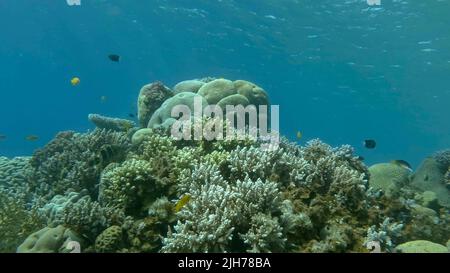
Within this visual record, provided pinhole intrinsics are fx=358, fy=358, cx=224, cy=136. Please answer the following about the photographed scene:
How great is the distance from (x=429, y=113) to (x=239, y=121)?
60.0m

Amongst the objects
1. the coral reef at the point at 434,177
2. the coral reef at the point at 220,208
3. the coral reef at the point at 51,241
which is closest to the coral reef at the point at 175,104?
the coral reef at the point at 220,208

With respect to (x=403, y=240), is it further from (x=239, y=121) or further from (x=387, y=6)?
(x=387, y=6)

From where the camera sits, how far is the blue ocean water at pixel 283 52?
3253cm

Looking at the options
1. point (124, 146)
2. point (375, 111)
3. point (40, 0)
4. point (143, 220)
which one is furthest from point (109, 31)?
point (143, 220)

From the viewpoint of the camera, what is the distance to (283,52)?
44844 mm

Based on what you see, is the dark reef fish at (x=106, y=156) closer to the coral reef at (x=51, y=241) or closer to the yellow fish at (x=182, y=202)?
the coral reef at (x=51, y=241)

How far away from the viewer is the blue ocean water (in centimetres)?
3253

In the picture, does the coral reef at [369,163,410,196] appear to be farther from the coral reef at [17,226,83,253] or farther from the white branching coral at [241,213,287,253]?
the coral reef at [17,226,83,253]

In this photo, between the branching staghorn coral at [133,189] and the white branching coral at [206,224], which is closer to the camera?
the white branching coral at [206,224]

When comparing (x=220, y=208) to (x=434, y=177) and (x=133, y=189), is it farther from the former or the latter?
(x=434, y=177)

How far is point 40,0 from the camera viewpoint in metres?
47.7

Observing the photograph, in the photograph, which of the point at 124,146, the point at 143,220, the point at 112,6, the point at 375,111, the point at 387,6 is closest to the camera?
the point at 143,220

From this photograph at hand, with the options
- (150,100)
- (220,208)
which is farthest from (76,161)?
(220,208)

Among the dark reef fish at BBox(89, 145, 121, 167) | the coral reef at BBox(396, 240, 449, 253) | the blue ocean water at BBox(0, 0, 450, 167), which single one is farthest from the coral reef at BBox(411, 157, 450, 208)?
the blue ocean water at BBox(0, 0, 450, 167)
